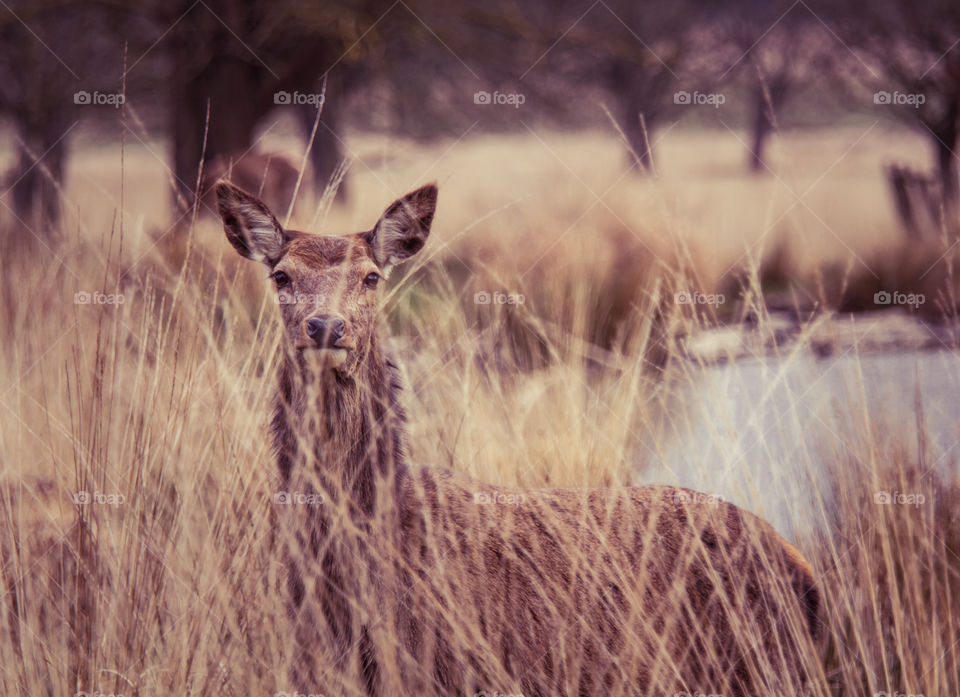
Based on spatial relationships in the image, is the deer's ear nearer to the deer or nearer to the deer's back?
the deer

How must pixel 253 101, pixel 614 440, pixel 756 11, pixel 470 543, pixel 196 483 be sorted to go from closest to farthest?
1. pixel 470 543
2. pixel 196 483
3. pixel 614 440
4. pixel 253 101
5. pixel 756 11

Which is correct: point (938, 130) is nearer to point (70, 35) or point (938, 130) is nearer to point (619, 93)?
point (70, 35)

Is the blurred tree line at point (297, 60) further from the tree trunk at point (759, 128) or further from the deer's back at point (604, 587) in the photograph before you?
the tree trunk at point (759, 128)

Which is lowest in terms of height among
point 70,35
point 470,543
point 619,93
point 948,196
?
point 470,543

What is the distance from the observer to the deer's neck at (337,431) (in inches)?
141

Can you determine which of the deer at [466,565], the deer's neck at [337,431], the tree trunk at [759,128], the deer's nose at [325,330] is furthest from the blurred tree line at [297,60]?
the tree trunk at [759,128]

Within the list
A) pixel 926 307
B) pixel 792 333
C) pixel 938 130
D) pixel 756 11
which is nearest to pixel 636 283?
pixel 792 333

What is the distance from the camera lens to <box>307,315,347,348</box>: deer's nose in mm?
3377

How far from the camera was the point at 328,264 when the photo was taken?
377 cm

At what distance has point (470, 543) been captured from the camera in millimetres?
3600

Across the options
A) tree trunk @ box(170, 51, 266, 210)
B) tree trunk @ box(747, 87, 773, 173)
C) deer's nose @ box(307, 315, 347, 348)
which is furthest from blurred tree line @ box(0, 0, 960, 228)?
tree trunk @ box(747, 87, 773, 173)

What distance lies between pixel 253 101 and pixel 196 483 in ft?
24.5

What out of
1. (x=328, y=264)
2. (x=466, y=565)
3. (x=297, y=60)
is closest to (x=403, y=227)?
(x=328, y=264)

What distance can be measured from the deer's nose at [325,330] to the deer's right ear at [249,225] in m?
0.69
